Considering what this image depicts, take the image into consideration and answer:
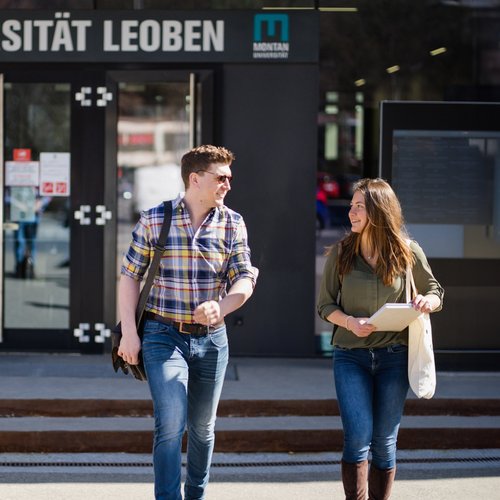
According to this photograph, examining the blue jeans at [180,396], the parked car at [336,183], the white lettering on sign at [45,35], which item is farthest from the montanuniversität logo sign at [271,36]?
the blue jeans at [180,396]

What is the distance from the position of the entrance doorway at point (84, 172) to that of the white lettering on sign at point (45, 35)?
0.24 meters

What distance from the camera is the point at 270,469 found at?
272 inches

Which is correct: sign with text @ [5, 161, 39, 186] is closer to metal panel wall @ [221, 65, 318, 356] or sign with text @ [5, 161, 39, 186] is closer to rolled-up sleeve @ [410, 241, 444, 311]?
metal panel wall @ [221, 65, 318, 356]

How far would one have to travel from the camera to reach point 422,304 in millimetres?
5035

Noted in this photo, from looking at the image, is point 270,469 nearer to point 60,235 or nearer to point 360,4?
point 60,235

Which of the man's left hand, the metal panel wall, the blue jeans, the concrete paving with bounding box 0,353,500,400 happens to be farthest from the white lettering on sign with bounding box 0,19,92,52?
the man's left hand

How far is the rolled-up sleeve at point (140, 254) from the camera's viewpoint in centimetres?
509

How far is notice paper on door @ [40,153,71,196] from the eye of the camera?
9.81 meters

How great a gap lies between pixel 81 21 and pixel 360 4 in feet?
7.96

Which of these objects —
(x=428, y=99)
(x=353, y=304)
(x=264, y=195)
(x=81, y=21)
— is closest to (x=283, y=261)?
(x=264, y=195)

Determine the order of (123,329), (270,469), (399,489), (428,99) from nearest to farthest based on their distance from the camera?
(123,329) < (399,489) < (270,469) < (428,99)

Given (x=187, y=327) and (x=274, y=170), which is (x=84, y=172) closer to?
(x=274, y=170)

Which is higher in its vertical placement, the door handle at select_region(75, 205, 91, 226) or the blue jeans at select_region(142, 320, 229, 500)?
the door handle at select_region(75, 205, 91, 226)

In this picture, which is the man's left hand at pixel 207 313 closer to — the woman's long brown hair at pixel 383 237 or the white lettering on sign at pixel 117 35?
the woman's long brown hair at pixel 383 237
